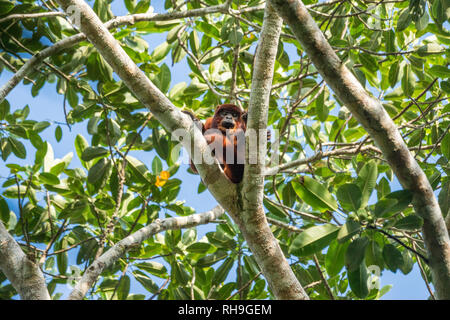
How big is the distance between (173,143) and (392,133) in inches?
107

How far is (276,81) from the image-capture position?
5.43 m

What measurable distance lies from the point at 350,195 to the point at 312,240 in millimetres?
355

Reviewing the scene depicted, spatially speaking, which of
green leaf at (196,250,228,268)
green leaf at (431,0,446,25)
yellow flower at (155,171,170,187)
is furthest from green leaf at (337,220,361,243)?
yellow flower at (155,171,170,187)

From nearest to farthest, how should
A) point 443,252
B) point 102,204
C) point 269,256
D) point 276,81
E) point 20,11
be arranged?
point 443,252 < point 269,256 < point 20,11 < point 102,204 < point 276,81

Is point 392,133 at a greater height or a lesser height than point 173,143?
lesser

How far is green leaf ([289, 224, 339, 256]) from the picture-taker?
2.63 m

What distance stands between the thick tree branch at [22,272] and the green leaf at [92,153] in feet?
5.41

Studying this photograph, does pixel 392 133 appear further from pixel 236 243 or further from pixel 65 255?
pixel 65 255

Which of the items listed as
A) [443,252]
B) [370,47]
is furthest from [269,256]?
[370,47]

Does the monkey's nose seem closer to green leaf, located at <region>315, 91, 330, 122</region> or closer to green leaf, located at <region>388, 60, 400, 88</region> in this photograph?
green leaf, located at <region>315, 91, 330, 122</region>

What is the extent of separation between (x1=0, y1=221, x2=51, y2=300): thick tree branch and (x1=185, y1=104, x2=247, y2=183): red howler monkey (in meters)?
1.83

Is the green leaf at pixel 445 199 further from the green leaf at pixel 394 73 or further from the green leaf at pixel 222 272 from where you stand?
the green leaf at pixel 222 272

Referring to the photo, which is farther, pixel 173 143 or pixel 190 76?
pixel 190 76
